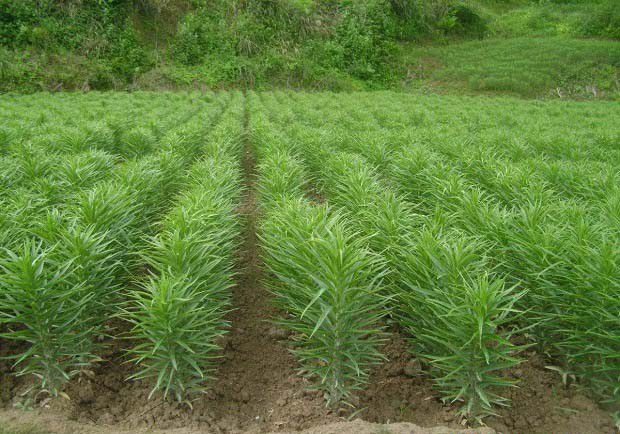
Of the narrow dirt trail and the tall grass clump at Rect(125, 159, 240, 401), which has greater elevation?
the tall grass clump at Rect(125, 159, 240, 401)

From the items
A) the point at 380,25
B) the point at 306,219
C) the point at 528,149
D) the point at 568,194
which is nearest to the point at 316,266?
the point at 306,219

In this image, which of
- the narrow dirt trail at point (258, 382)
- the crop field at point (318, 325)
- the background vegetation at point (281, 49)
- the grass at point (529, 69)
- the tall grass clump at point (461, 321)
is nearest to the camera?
the tall grass clump at point (461, 321)

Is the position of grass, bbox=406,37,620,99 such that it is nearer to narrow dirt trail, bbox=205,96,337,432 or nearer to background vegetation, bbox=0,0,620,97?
background vegetation, bbox=0,0,620,97

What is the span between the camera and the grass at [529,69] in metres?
20.9

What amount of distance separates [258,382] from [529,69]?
2471 centimetres

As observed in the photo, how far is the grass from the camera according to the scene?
2086 cm

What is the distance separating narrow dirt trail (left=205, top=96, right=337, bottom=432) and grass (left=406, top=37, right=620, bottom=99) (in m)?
21.6

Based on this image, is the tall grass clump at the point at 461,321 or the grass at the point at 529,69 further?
the grass at the point at 529,69

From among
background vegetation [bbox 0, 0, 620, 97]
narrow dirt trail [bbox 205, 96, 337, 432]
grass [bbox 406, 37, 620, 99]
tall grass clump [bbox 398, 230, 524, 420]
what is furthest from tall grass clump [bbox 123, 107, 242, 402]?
grass [bbox 406, 37, 620, 99]

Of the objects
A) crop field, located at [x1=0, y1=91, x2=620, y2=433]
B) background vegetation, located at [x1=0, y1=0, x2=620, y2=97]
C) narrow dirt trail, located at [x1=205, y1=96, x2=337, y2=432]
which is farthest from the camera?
background vegetation, located at [x1=0, y1=0, x2=620, y2=97]

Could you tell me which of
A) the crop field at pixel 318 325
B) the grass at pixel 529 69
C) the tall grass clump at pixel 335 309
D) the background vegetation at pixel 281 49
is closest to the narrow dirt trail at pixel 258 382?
the crop field at pixel 318 325

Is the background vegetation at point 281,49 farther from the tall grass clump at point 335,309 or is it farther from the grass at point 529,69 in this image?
the tall grass clump at point 335,309

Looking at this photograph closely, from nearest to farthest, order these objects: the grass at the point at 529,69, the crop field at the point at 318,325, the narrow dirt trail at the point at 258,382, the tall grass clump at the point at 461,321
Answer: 1. the tall grass clump at the point at 461,321
2. the crop field at the point at 318,325
3. the narrow dirt trail at the point at 258,382
4. the grass at the point at 529,69

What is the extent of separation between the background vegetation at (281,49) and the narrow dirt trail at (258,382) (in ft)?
62.9
